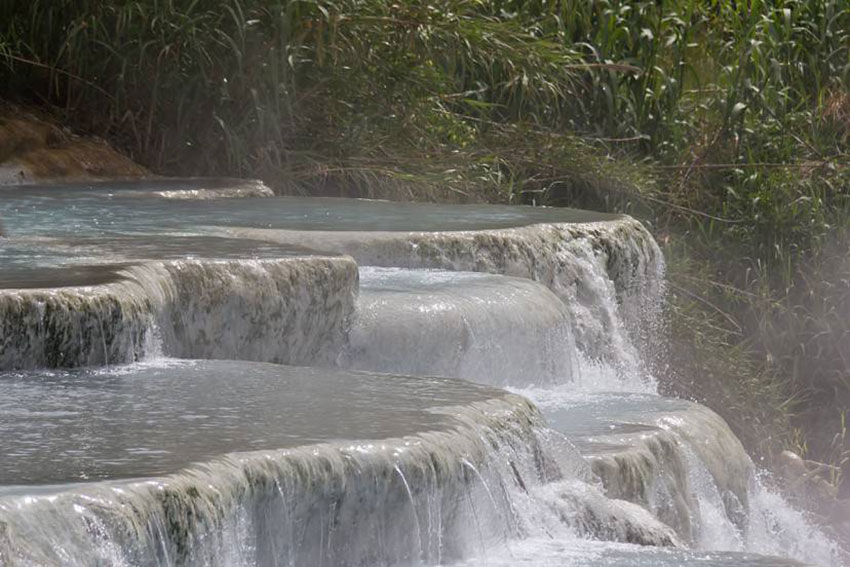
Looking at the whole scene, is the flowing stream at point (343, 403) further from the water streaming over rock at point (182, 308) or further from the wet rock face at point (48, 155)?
the wet rock face at point (48, 155)

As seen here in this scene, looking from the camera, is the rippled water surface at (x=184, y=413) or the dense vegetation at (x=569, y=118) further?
the dense vegetation at (x=569, y=118)

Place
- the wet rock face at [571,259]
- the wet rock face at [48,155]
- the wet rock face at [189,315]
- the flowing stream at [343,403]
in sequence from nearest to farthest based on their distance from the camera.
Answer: the flowing stream at [343,403] < the wet rock face at [189,315] < the wet rock face at [571,259] < the wet rock face at [48,155]

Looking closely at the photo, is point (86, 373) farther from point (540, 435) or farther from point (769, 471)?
point (769, 471)

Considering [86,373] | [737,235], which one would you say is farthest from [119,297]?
[737,235]

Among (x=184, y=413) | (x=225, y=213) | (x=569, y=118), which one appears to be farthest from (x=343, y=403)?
(x=569, y=118)

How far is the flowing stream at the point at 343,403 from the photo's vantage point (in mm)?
4012

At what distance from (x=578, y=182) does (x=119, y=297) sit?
5.86 meters

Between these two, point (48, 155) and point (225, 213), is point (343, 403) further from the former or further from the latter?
point (48, 155)

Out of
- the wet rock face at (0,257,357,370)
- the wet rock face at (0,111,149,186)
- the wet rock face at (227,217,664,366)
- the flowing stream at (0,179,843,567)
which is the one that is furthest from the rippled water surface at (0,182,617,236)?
the wet rock face at (0,257,357,370)

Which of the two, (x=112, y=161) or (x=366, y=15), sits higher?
(x=366, y=15)

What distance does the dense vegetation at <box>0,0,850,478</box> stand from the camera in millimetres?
9844

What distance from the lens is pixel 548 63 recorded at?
10766mm

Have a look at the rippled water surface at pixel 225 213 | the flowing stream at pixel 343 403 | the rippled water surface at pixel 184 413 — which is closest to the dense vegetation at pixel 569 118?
the rippled water surface at pixel 225 213

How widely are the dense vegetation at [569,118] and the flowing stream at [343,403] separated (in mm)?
1598
